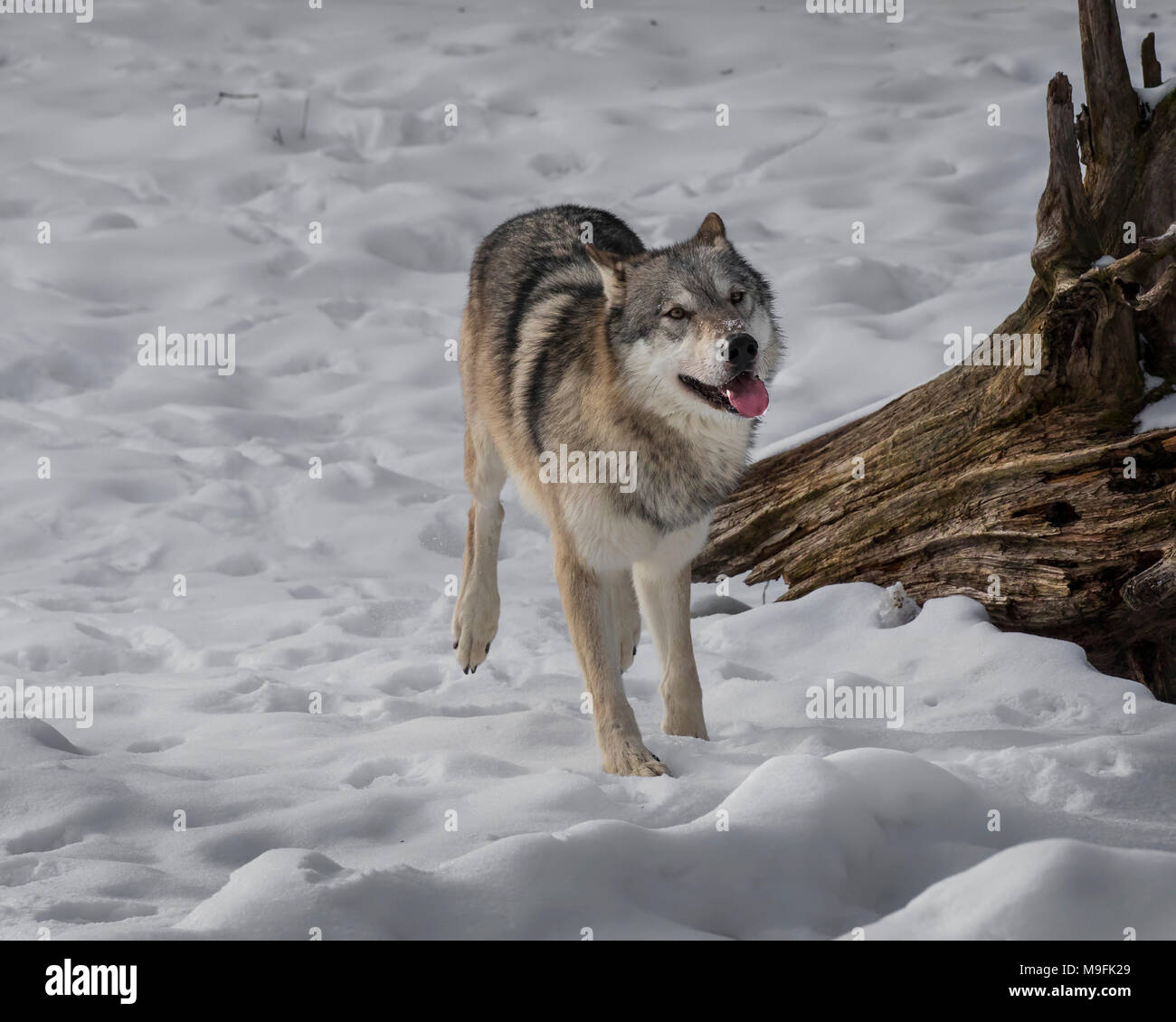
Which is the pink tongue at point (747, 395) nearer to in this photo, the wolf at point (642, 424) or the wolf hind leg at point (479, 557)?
the wolf at point (642, 424)

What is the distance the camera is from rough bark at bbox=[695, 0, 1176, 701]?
3986 millimetres

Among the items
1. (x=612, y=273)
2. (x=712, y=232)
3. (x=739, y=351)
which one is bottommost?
(x=739, y=351)

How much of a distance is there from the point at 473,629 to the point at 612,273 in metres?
1.65

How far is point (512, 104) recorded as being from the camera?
40.2 feet

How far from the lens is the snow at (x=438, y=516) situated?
101 inches

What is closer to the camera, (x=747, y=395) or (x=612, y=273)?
(x=747, y=395)

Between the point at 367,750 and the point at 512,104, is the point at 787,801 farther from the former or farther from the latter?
the point at 512,104

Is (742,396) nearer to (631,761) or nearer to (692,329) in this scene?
(692,329)

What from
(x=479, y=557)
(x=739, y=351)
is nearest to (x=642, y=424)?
(x=739, y=351)

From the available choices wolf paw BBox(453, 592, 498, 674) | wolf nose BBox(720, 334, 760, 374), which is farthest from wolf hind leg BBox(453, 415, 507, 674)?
wolf nose BBox(720, 334, 760, 374)

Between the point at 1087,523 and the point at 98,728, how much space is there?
334 cm

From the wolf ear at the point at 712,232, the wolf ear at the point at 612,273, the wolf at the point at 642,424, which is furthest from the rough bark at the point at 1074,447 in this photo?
the wolf ear at the point at 612,273

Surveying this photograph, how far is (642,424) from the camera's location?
3.88 meters

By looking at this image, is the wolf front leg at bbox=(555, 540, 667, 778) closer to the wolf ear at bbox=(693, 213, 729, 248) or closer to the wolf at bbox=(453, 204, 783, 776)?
the wolf at bbox=(453, 204, 783, 776)
